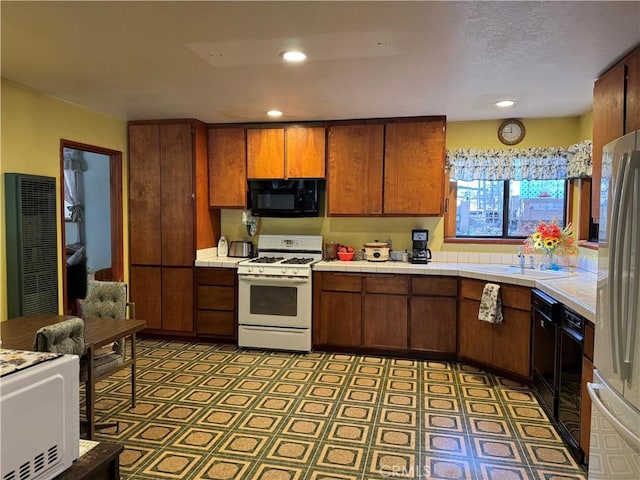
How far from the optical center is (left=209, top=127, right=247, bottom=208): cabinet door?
471cm

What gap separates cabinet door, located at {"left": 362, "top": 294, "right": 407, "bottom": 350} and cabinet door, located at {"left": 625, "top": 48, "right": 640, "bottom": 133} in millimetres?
2275

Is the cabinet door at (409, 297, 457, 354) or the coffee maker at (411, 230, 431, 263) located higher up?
the coffee maker at (411, 230, 431, 263)

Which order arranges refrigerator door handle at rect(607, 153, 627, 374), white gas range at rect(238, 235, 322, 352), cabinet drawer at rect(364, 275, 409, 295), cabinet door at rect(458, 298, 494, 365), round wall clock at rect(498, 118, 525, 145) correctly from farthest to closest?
Result: round wall clock at rect(498, 118, 525, 145) → white gas range at rect(238, 235, 322, 352) → cabinet drawer at rect(364, 275, 409, 295) → cabinet door at rect(458, 298, 494, 365) → refrigerator door handle at rect(607, 153, 627, 374)

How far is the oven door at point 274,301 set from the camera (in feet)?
Result: 13.9

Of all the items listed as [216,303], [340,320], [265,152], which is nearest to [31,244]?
[216,303]

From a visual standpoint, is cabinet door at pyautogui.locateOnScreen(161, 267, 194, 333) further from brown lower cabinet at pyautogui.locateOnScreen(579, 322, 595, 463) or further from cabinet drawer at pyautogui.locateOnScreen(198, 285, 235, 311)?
brown lower cabinet at pyautogui.locateOnScreen(579, 322, 595, 463)

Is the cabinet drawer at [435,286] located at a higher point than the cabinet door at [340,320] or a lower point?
higher

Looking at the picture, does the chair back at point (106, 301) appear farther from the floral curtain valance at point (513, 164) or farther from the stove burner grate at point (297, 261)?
the floral curtain valance at point (513, 164)

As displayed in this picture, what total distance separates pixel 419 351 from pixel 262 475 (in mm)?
2239

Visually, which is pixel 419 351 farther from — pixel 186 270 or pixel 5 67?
pixel 5 67

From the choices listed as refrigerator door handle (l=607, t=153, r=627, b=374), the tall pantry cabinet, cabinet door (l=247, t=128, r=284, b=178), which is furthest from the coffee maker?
refrigerator door handle (l=607, t=153, r=627, b=374)

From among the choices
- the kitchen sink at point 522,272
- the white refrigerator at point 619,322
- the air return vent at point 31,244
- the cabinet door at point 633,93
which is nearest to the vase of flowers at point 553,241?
the kitchen sink at point 522,272

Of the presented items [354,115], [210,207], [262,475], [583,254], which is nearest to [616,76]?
[583,254]

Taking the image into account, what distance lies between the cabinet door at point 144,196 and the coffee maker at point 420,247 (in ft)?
8.76
